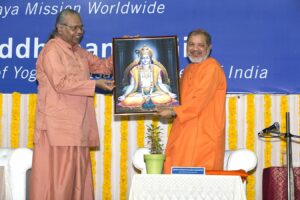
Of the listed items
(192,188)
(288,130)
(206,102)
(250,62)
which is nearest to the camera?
(192,188)

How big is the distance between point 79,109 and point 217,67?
3.87 ft

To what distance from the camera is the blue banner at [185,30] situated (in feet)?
21.2

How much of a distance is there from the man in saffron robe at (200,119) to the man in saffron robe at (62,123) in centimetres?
67

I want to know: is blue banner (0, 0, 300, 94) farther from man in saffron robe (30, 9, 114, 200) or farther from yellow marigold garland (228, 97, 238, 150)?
man in saffron robe (30, 9, 114, 200)

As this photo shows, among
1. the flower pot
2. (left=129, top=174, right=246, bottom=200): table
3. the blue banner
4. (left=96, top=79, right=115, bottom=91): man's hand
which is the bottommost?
(left=129, top=174, right=246, bottom=200): table

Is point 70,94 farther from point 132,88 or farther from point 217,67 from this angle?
point 217,67

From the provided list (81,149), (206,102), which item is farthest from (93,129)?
(206,102)

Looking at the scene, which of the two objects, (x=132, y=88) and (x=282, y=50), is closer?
(x=132, y=88)

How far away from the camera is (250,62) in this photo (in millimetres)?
6496

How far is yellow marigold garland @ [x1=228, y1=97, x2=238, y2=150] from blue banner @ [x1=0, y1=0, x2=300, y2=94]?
191 mm

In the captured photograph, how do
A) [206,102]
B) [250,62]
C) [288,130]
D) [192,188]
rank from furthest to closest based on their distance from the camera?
[250,62], [288,130], [206,102], [192,188]

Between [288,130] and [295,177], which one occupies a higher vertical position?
[288,130]

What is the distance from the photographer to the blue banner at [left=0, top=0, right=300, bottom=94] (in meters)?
6.47

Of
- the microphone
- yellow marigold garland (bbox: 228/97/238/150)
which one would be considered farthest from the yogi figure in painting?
yellow marigold garland (bbox: 228/97/238/150)
